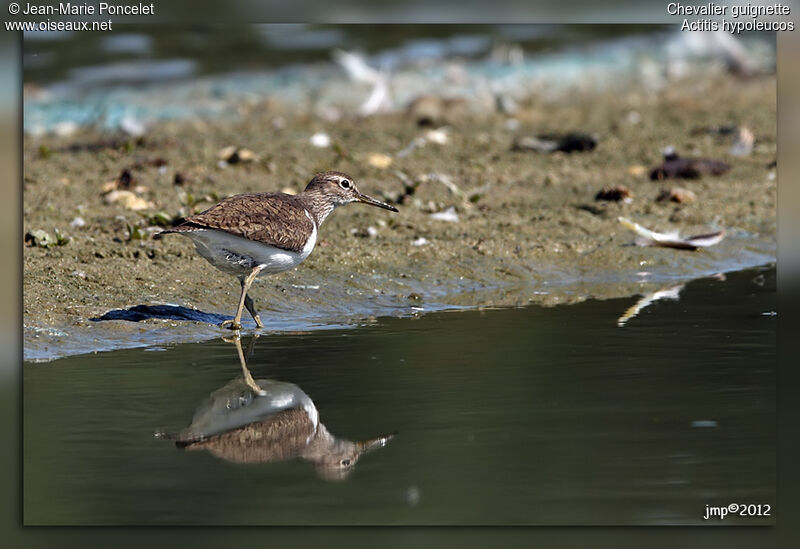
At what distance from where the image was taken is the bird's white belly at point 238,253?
26.5ft

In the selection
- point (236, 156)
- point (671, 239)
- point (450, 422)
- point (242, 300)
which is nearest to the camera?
point (450, 422)

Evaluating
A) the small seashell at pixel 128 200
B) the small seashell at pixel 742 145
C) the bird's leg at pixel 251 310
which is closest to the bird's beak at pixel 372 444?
the bird's leg at pixel 251 310

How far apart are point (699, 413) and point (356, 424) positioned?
72.2 inches

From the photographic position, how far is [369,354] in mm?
7496

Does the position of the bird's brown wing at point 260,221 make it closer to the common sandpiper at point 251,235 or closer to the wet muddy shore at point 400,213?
the common sandpiper at point 251,235

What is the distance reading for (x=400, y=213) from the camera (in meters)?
11.2

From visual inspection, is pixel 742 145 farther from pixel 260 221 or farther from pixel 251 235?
pixel 251 235

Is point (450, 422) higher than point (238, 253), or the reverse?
point (238, 253)

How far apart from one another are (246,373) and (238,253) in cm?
140

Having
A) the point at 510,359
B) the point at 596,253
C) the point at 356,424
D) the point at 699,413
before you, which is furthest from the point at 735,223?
the point at 356,424

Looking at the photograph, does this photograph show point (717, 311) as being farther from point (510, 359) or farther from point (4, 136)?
point (4, 136)

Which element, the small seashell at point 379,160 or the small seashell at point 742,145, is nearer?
the small seashell at point 379,160

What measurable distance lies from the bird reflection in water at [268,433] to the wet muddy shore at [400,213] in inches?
69.9

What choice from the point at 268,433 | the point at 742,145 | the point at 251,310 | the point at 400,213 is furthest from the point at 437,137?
the point at 268,433
